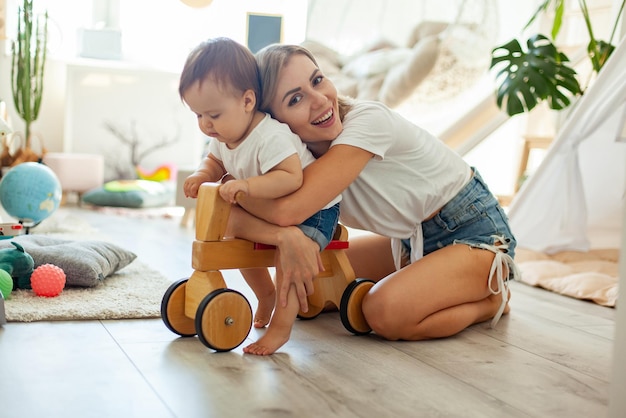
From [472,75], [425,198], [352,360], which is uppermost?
[472,75]

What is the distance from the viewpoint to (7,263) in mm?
1584

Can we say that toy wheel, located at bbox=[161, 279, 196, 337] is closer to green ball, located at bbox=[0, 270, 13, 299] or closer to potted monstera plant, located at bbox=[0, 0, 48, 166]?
green ball, located at bbox=[0, 270, 13, 299]

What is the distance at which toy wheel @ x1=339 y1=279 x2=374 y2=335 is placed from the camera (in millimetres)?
1404

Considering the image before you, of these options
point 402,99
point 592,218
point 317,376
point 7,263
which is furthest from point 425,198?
point 402,99

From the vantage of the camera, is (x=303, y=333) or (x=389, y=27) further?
(x=389, y=27)

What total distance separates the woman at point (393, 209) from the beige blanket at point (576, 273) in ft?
1.62

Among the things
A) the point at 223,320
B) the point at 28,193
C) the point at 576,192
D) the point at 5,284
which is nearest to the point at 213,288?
the point at 223,320

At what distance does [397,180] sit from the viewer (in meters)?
1.47

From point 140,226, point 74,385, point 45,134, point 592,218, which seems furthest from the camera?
point 45,134

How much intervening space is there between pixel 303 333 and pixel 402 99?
2.01m

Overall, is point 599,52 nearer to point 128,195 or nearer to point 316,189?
point 316,189

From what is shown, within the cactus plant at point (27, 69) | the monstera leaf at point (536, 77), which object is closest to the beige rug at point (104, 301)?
the monstera leaf at point (536, 77)

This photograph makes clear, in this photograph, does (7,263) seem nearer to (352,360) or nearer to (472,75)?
(352,360)

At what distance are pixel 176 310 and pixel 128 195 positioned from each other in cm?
262
